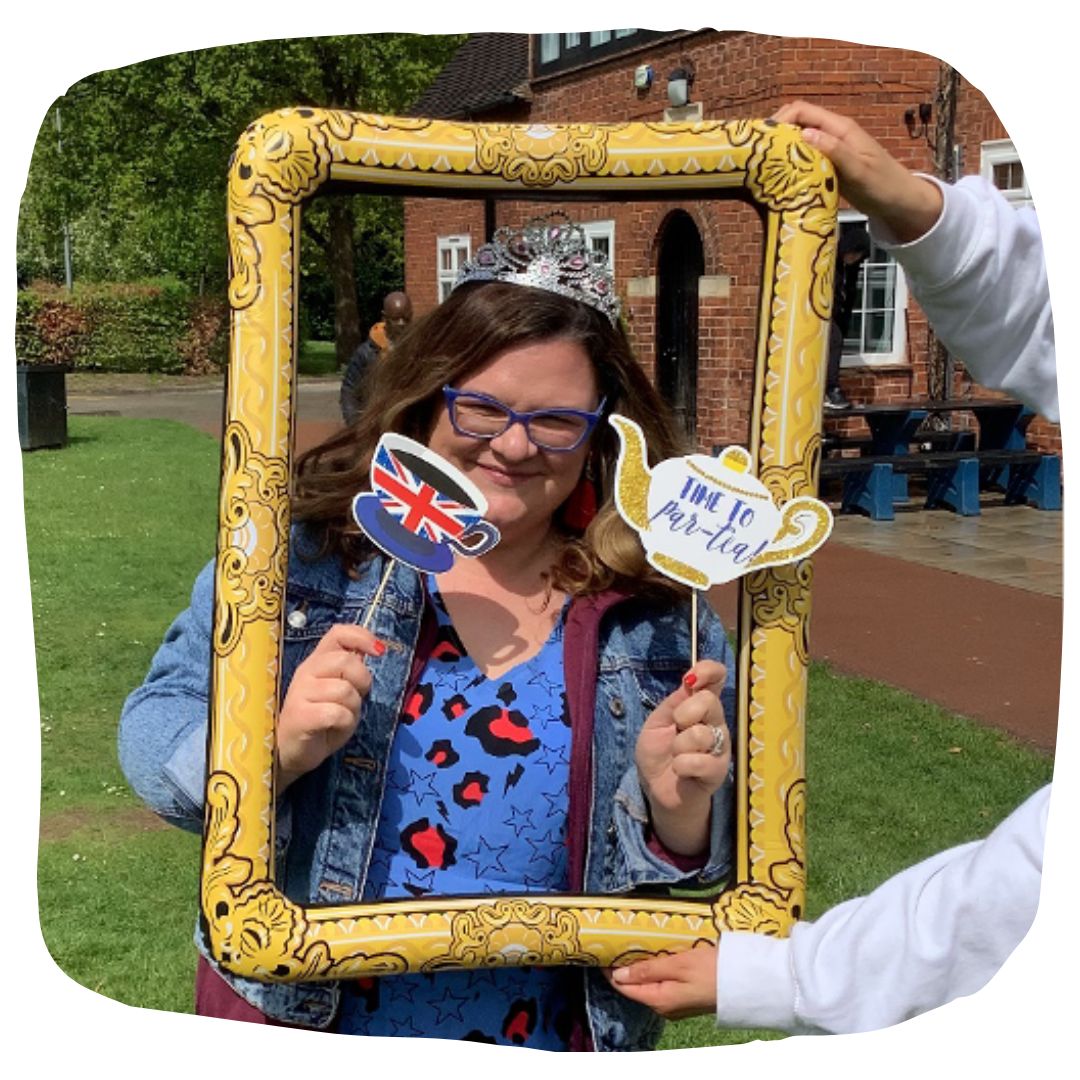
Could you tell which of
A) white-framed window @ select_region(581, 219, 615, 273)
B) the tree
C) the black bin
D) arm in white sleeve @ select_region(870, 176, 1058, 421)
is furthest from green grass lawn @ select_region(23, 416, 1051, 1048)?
white-framed window @ select_region(581, 219, 615, 273)

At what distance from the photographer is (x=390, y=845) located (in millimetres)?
1537

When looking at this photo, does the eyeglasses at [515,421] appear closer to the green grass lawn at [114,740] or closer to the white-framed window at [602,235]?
the white-framed window at [602,235]

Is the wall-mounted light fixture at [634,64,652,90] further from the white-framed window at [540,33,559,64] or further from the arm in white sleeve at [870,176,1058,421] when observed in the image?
the arm in white sleeve at [870,176,1058,421]

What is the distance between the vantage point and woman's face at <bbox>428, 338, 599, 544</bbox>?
4.90 feet

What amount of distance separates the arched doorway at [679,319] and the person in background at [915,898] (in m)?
0.18

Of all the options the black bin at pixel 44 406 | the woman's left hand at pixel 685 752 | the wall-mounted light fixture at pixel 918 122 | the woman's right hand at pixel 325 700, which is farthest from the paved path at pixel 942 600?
the wall-mounted light fixture at pixel 918 122

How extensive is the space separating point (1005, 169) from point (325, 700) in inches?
43.4

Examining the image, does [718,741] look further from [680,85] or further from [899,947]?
[680,85]

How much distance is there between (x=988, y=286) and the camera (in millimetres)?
1617

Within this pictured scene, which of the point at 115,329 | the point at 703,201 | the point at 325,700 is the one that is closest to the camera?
the point at 325,700

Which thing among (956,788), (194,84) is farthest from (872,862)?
(194,84)

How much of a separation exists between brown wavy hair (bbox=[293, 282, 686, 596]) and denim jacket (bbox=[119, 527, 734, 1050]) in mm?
33

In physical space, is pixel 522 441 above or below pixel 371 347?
below

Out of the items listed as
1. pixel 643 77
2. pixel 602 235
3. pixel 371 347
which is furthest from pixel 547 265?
pixel 643 77
